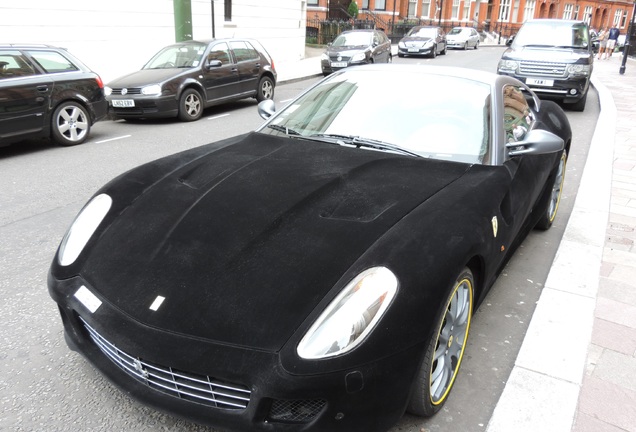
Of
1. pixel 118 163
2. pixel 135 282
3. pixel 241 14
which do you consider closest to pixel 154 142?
pixel 118 163

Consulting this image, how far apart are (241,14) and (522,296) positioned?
1956 centimetres

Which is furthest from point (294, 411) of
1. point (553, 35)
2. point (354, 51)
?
point (354, 51)

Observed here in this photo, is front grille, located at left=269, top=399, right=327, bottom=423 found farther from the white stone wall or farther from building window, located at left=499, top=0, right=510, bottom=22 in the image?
building window, located at left=499, top=0, right=510, bottom=22

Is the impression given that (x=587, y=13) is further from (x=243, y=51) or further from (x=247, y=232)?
(x=247, y=232)

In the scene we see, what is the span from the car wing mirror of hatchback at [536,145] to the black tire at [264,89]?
956 centimetres

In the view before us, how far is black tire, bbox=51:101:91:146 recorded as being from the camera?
25.7ft

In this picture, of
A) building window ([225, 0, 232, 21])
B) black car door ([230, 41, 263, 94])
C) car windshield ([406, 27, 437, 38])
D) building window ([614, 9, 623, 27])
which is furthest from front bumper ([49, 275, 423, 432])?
building window ([614, 9, 623, 27])

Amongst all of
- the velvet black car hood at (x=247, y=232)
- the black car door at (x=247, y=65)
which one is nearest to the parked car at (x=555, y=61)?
the black car door at (x=247, y=65)

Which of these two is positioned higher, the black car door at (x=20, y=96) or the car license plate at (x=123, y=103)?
the black car door at (x=20, y=96)

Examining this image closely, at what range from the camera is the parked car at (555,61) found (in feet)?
36.0

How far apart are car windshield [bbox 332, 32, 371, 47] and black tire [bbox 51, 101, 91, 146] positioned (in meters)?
12.2

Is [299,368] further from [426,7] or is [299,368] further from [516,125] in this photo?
[426,7]

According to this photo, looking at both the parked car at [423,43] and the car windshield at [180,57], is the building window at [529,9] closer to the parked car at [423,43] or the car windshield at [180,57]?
the parked car at [423,43]

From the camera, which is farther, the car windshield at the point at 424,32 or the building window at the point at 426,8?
the building window at the point at 426,8
